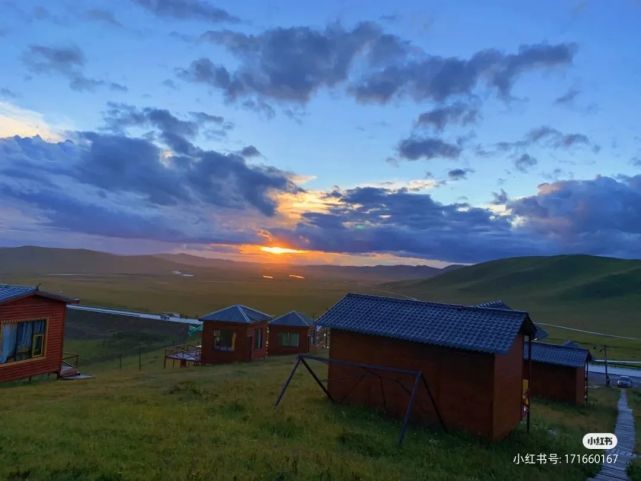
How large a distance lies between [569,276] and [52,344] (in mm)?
196599

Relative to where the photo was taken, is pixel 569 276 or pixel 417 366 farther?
pixel 569 276

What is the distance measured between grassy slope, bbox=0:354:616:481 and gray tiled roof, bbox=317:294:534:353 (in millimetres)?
3238

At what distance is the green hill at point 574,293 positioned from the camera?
10650 cm

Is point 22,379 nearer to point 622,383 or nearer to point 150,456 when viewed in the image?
point 150,456

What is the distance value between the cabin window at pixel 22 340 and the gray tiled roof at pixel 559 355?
30.2 m

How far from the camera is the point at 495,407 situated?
15.9 meters

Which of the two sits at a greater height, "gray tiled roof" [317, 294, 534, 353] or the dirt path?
"gray tiled roof" [317, 294, 534, 353]

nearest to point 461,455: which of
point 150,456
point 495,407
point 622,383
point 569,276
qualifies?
point 495,407

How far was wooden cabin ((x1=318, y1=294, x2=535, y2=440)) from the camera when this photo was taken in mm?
16000

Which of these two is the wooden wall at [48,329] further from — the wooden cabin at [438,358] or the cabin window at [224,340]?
the wooden cabin at [438,358]

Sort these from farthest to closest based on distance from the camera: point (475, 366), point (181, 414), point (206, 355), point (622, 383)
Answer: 1. point (622, 383)
2. point (206, 355)
3. point (475, 366)
4. point (181, 414)

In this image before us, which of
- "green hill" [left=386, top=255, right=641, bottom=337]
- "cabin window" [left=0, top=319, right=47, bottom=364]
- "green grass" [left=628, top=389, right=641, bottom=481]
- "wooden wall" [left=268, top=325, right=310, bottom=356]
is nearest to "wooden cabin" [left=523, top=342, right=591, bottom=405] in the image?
"green grass" [left=628, top=389, right=641, bottom=481]

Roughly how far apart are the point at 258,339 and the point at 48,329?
1764 centimetres

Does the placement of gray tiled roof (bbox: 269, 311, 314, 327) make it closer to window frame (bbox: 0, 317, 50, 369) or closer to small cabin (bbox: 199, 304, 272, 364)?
small cabin (bbox: 199, 304, 272, 364)
